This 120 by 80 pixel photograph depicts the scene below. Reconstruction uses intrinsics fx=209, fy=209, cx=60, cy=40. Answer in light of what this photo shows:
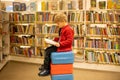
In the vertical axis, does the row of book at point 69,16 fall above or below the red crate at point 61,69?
above

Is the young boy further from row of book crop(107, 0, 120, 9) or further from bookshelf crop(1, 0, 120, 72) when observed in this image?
row of book crop(107, 0, 120, 9)

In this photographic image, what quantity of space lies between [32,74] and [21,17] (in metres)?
2.05

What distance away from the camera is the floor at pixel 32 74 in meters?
4.86

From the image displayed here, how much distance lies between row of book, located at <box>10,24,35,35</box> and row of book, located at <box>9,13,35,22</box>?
0.18 m

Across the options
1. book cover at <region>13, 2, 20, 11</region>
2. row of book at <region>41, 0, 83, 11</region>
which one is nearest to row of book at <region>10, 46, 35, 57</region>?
book cover at <region>13, 2, 20, 11</region>

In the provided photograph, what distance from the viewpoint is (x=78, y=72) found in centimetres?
536

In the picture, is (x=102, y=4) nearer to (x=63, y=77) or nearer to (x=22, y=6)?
(x=22, y=6)

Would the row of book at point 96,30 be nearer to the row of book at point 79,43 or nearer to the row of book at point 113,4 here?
the row of book at point 79,43

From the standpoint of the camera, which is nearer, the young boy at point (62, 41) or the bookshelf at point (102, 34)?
the young boy at point (62, 41)

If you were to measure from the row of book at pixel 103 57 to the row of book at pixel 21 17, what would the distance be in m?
1.97

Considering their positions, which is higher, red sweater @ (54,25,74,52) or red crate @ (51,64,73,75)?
red sweater @ (54,25,74,52)

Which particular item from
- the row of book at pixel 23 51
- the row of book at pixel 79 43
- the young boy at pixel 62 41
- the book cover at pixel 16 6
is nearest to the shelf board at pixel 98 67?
the row of book at pixel 79 43

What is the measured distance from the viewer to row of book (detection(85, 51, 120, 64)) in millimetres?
5406

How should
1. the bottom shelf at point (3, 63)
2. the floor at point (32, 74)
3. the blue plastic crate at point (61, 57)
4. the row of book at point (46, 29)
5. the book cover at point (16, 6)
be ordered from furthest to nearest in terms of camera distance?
1. the book cover at point (16, 6)
2. the row of book at point (46, 29)
3. the bottom shelf at point (3, 63)
4. the floor at point (32, 74)
5. the blue plastic crate at point (61, 57)
